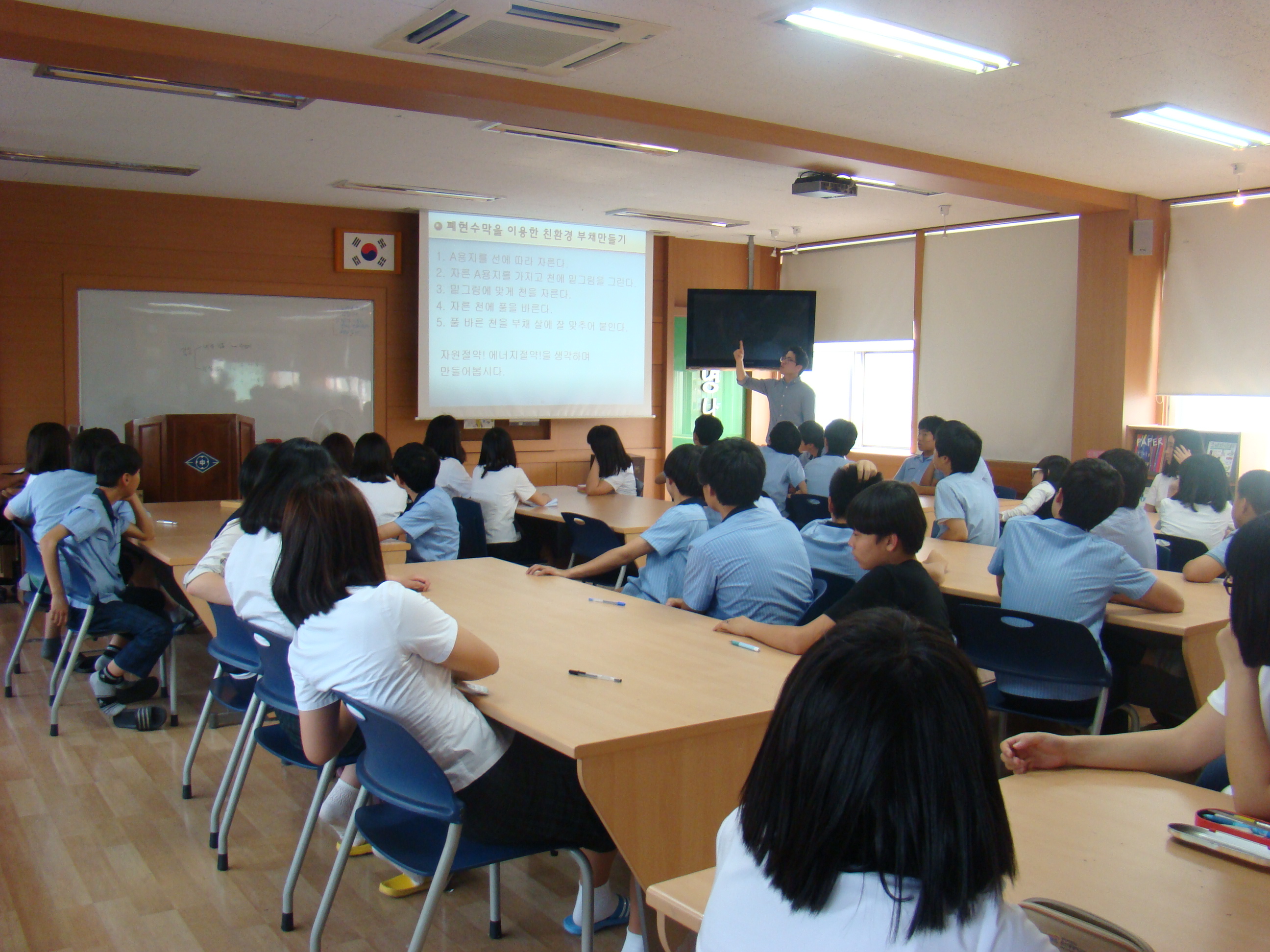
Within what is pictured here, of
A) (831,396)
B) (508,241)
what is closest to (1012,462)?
(831,396)

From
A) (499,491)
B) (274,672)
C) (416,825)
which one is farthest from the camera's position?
(499,491)

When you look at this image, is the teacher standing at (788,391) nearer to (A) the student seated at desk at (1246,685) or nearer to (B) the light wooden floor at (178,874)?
(B) the light wooden floor at (178,874)

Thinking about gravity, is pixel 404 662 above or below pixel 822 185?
below

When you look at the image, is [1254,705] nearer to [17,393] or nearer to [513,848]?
[513,848]

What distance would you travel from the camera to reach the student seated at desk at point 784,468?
5.95 m

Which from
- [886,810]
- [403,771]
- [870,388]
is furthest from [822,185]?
[886,810]

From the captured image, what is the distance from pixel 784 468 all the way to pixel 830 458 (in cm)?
42

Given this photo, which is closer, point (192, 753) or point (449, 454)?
point (192, 753)

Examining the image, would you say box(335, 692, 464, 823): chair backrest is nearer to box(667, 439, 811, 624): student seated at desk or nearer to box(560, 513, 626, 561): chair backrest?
box(667, 439, 811, 624): student seated at desk

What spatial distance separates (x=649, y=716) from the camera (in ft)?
6.62

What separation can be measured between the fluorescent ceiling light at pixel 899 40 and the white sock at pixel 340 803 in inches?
115

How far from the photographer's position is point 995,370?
8.05 m

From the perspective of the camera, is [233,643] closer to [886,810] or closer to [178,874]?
[178,874]

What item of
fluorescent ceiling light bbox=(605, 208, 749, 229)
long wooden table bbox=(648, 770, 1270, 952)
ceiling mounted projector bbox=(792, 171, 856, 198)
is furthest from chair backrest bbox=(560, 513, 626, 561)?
long wooden table bbox=(648, 770, 1270, 952)
